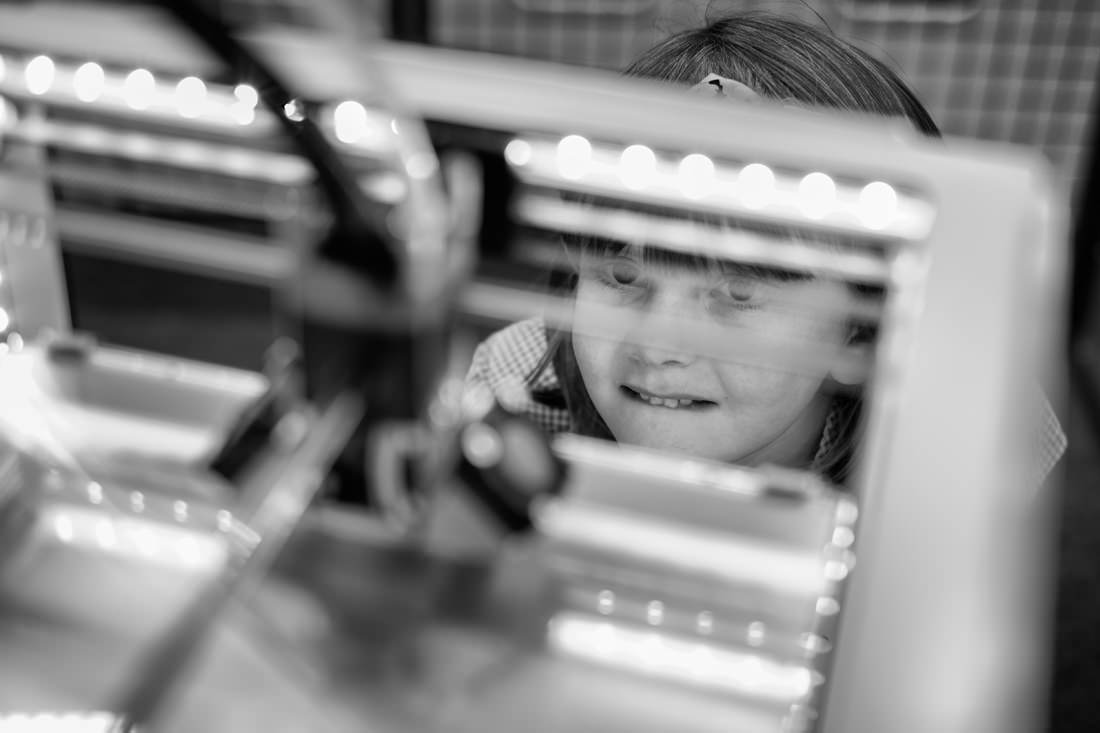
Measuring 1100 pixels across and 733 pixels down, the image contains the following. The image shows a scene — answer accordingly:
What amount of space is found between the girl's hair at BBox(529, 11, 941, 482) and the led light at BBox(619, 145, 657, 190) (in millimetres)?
123

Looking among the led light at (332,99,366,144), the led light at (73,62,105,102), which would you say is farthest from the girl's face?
the led light at (73,62,105,102)

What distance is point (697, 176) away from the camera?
0.38m

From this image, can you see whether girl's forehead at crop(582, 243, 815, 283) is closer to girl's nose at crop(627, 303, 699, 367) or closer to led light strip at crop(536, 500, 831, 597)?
girl's nose at crop(627, 303, 699, 367)

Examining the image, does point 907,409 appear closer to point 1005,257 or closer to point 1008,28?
point 1005,257

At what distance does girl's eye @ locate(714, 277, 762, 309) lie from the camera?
44 cm

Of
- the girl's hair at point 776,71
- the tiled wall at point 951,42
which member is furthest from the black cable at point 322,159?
the tiled wall at point 951,42

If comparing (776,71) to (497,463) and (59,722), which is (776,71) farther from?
(59,722)

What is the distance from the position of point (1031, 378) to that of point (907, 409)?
0.13 ft

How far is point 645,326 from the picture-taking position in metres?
0.45

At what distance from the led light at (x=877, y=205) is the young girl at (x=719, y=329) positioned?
0.05 meters

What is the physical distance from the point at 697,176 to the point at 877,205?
61 mm

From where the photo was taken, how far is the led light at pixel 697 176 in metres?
0.38

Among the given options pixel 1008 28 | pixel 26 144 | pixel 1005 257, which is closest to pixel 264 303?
pixel 1008 28

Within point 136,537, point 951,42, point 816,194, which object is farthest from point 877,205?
point 951,42
